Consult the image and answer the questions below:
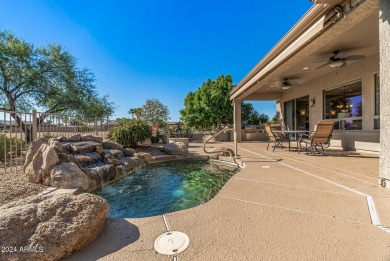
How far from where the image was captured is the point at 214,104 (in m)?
20.0

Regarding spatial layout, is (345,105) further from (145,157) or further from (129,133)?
(129,133)

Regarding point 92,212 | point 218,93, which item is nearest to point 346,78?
point 92,212

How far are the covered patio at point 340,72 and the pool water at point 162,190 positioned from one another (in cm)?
273

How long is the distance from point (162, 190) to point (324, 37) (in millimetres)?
4262

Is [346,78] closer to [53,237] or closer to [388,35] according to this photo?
[388,35]

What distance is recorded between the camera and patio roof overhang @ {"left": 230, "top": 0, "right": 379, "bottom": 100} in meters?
3.14

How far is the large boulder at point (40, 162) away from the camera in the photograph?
3336 mm

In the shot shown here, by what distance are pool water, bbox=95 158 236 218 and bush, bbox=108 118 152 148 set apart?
243 centimetres

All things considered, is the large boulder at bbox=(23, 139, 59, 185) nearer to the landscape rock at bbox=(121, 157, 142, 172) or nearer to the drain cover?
the landscape rock at bbox=(121, 157, 142, 172)

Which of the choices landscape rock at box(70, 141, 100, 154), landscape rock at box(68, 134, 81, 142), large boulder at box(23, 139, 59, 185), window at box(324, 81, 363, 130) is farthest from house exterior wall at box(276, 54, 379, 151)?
landscape rock at box(68, 134, 81, 142)

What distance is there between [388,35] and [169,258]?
3622 millimetres

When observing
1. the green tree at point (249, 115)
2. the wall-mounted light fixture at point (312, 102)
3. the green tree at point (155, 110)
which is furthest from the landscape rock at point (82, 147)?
the green tree at point (155, 110)

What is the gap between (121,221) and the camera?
6.56 ft

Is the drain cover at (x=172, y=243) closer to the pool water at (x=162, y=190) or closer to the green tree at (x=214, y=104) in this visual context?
the pool water at (x=162, y=190)
